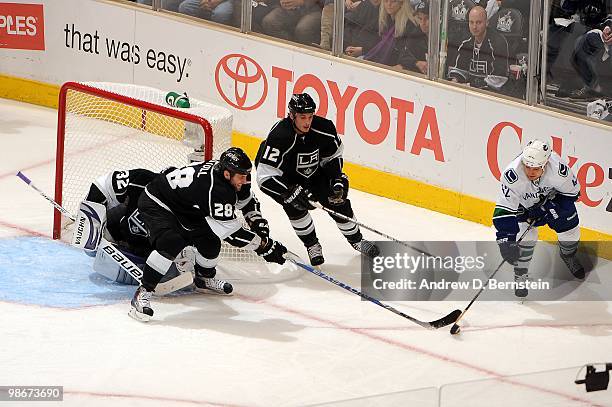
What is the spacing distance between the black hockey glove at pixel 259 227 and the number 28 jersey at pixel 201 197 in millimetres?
85

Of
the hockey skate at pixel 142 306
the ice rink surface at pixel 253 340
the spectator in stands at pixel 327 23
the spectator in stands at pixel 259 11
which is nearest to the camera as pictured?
the ice rink surface at pixel 253 340

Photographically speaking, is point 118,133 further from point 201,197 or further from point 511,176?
point 511,176

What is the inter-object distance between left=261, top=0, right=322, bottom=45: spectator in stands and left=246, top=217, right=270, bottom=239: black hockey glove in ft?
7.29

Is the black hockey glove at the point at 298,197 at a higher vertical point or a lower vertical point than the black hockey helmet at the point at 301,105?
lower

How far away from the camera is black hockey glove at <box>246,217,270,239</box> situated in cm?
685

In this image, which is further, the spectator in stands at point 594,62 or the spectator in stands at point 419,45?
the spectator in stands at point 419,45

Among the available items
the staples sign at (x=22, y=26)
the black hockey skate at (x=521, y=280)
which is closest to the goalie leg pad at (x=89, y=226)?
the black hockey skate at (x=521, y=280)

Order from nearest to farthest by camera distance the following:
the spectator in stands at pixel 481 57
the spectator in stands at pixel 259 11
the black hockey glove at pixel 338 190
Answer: the black hockey glove at pixel 338 190, the spectator in stands at pixel 481 57, the spectator in stands at pixel 259 11

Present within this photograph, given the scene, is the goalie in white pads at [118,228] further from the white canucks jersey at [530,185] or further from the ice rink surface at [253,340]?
the white canucks jersey at [530,185]

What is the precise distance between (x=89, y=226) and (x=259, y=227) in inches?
33.4

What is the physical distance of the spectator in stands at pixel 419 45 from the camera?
8.37m

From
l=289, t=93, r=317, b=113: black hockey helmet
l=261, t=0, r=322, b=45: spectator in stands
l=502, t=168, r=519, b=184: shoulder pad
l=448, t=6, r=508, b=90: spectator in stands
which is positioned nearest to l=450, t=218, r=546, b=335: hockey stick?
l=502, t=168, r=519, b=184: shoulder pad

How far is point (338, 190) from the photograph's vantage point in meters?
7.33

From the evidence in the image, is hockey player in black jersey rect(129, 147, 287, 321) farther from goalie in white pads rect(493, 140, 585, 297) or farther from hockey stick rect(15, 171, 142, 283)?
goalie in white pads rect(493, 140, 585, 297)
